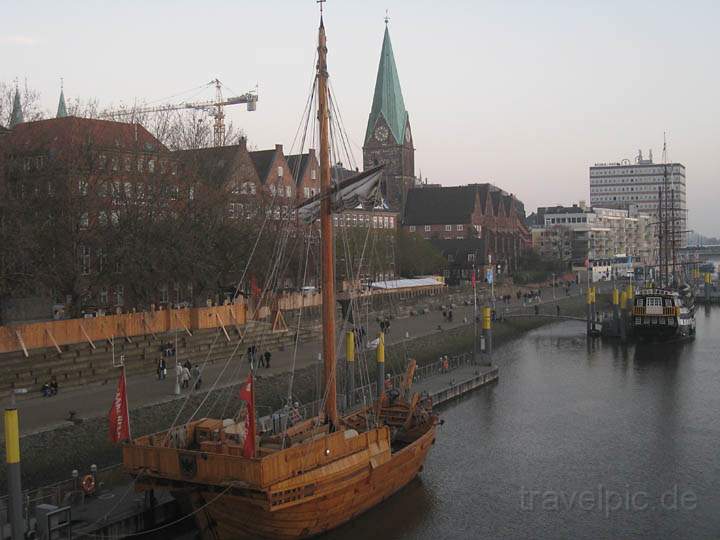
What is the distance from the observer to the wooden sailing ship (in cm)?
2058

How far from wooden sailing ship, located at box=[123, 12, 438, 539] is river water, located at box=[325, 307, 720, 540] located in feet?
5.62

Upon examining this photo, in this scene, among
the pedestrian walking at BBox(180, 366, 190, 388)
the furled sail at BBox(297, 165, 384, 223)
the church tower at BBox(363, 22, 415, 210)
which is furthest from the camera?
the church tower at BBox(363, 22, 415, 210)

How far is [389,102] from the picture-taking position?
5650 inches

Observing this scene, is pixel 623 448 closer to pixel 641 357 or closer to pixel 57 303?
pixel 641 357

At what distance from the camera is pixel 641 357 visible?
207 feet

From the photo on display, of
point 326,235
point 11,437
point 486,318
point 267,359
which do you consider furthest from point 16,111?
point 486,318

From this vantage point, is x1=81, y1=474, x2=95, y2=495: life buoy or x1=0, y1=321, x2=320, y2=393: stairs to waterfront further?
x1=0, y1=321, x2=320, y2=393: stairs to waterfront

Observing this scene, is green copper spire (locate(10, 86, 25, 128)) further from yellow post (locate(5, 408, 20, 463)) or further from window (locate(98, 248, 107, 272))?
yellow post (locate(5, 408, 20, 463))

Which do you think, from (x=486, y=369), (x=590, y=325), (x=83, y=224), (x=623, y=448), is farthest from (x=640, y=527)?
(x=590, y=325)

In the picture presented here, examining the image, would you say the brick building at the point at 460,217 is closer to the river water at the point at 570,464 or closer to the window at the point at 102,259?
the river water at the point at 570,464

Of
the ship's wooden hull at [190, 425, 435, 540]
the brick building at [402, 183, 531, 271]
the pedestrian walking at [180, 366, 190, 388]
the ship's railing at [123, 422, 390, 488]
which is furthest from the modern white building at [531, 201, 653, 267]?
the ship's railing at [123, 422, 390, 488]

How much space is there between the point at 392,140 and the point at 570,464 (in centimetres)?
11870

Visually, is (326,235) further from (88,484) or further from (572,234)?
(572,234)

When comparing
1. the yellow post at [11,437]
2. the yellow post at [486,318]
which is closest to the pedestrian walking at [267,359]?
the yellow post at [486,318]
